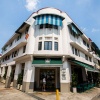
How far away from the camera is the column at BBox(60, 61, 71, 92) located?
16.6 metres

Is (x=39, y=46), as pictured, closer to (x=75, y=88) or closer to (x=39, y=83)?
(x=39, y=83)

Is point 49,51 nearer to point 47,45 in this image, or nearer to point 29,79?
point 47,45

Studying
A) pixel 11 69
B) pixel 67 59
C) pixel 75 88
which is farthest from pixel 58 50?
pixel 11 69

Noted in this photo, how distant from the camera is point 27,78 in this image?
1700 centimetres

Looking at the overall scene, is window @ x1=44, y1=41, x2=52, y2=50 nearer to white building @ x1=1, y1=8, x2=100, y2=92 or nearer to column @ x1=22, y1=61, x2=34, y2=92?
white building @ x1=1, y1=8, x2=100, y2=92

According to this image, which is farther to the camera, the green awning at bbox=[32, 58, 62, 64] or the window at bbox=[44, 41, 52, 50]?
the window at bbox=[44, 41, 52, 50]

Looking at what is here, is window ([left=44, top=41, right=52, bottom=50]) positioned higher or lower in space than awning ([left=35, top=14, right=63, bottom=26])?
lower

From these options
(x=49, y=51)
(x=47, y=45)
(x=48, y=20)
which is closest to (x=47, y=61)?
(x=49, y=51)

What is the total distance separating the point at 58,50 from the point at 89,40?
1408cm

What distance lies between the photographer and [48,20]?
18.7m

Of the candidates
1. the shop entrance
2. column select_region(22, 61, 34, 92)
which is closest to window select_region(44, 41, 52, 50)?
column select_region(22, 61, 34, 92)

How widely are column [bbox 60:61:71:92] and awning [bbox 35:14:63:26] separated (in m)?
6.32

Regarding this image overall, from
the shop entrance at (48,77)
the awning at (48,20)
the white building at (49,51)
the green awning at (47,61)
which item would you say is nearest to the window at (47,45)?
the white building at (49,51)

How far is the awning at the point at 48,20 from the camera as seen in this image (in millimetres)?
18609
